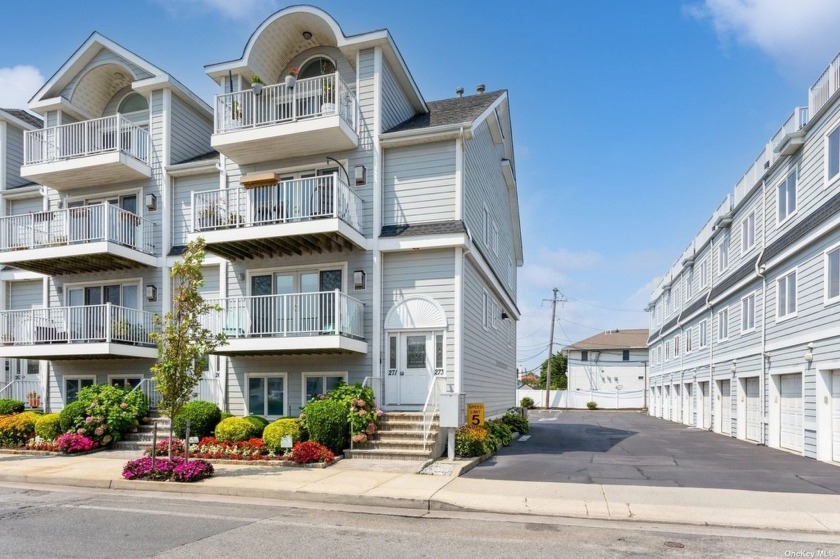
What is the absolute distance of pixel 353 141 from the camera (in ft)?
51.4

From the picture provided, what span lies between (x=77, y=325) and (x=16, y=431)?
9.92 ft

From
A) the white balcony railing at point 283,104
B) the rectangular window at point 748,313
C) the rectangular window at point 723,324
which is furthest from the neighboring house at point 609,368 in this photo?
the white balcony railing at point 283,104

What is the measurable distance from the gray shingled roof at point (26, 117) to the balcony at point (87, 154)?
319 centimetres

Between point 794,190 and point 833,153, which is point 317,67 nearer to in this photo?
point 833,153

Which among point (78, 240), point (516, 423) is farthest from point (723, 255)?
point (78, 240)

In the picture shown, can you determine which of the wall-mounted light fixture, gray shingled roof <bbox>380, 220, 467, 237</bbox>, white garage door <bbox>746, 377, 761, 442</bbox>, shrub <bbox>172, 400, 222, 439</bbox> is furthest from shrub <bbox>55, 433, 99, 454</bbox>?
white garage door <bbox>746, 377, 761, 442</bbox>

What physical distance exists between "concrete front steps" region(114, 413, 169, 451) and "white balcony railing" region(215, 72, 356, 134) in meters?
7.59

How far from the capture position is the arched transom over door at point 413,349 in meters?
15.2

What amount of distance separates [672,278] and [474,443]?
2657 centimetres

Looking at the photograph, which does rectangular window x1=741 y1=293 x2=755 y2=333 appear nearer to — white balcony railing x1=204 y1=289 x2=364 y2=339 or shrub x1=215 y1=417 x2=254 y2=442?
white balcony railing x1=204 y1=289 x2=364 y2=339

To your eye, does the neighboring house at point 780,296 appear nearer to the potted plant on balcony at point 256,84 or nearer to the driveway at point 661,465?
the driveway at point 661,465

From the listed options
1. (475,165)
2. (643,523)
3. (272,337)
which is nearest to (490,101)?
(475,165)

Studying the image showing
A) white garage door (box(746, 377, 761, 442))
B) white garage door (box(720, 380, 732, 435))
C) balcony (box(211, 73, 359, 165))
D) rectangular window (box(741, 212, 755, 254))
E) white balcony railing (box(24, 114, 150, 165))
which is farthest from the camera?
white garage door (box(720, 380, 732, 435))

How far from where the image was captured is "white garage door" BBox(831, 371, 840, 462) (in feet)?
44.9
